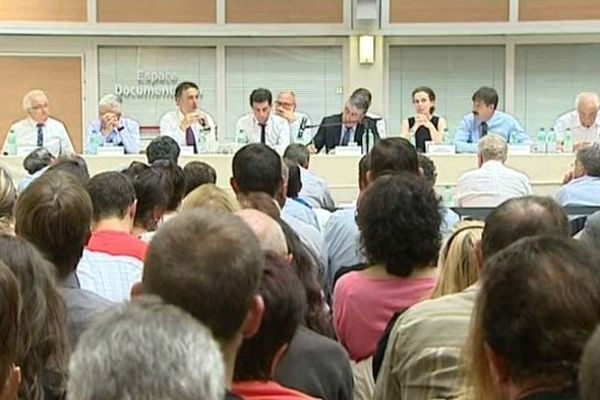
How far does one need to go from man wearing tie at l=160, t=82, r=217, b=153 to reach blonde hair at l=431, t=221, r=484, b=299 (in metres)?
6.04

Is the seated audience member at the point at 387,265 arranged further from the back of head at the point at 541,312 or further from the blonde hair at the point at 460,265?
the back of head at the point at 541,312

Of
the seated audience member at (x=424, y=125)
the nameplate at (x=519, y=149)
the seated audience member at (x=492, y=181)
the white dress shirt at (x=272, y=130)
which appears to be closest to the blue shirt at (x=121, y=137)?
the white dress shirt at (x=272, y=130)

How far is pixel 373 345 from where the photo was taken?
2.86 m

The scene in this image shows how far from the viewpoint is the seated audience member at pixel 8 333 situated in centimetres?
159

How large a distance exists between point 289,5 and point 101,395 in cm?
967

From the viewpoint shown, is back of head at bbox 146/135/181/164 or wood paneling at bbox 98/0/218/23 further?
wood paneling at bbox 98/0/218/23

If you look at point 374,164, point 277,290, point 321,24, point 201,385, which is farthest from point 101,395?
point 321,24

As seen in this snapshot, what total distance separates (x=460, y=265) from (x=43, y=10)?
865 centimetres

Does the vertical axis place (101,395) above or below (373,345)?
above

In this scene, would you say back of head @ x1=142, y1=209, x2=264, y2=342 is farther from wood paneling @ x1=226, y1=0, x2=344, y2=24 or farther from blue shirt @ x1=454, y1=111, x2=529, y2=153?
wood paneling @ x1=226, y1=0, x2=344, y2=24

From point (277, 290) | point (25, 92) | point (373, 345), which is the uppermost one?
point (25, 92)

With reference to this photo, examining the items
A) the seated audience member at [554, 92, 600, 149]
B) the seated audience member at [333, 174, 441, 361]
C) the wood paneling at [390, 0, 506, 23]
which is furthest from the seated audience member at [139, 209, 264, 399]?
the wood paneling at [390, 0, 506, 23]

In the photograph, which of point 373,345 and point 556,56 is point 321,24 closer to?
point 556,56

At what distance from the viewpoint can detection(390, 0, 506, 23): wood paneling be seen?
34.2 ft
